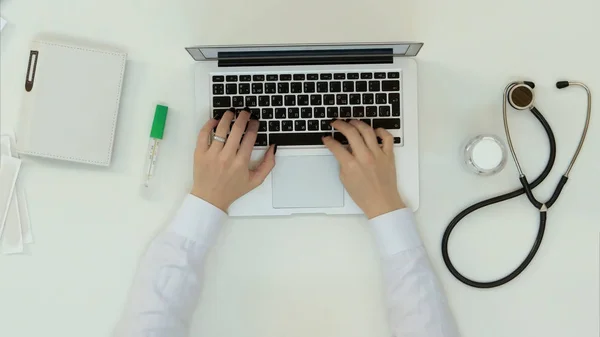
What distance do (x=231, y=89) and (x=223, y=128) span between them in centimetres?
7

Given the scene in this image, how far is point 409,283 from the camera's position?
87 centimetres

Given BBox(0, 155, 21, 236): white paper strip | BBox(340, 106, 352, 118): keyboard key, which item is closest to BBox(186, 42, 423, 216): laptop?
BBox(340, 106, 352, 118): keyboard key

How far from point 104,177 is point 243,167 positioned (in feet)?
0.85

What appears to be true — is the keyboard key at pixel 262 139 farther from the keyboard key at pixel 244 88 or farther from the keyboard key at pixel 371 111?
the keyboard key at pixel 371 111

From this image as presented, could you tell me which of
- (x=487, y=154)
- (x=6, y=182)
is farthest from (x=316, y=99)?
(x=6, y=182)

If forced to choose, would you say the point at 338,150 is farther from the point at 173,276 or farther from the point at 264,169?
the point at 173,276

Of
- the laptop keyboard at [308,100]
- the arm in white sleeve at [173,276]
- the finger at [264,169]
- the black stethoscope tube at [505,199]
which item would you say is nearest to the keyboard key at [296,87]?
the laptop keyboard at [308,100]

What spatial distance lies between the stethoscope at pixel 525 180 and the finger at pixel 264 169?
Result: 12.9 inches

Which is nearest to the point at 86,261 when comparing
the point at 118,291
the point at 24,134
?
the point at 118,291

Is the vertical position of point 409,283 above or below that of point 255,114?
below

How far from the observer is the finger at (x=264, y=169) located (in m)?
0.88

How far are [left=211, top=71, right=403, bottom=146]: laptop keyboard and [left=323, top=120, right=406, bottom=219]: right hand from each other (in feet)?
0.08

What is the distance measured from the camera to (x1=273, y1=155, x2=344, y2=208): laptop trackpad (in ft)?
2.97

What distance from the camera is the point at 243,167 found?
0.89 m
